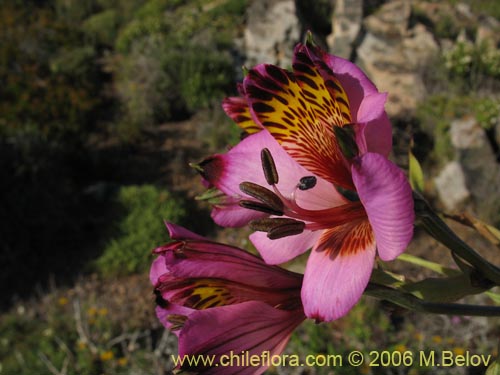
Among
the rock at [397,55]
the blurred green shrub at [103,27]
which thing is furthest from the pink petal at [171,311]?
the blurred green shrub at [103,27]

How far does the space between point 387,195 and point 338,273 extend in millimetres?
100

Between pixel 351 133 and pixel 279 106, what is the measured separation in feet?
0.42

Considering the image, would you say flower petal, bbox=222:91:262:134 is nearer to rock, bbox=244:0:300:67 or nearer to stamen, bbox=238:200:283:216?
stamen, bbox=238:200:283:216

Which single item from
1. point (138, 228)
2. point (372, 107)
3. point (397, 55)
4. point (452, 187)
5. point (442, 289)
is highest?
point (372, 107)

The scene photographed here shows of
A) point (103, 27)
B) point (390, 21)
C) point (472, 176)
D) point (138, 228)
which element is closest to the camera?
point (138, 228)

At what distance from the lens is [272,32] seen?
6.05 m

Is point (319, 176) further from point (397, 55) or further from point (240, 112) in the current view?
point (397, 55)

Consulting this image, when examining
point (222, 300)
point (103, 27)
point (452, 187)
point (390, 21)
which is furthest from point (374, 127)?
point (103, 27)

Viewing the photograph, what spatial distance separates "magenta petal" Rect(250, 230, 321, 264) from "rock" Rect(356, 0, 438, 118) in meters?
4.87

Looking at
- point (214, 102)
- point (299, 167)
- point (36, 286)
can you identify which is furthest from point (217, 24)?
point (299, 167)

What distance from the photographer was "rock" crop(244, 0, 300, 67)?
5973 mm

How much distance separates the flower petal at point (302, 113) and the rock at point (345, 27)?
555 centimetres

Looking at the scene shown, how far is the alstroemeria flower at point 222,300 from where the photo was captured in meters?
0.49

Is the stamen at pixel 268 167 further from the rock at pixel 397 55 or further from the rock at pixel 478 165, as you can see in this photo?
the rock at pixel 397 55
